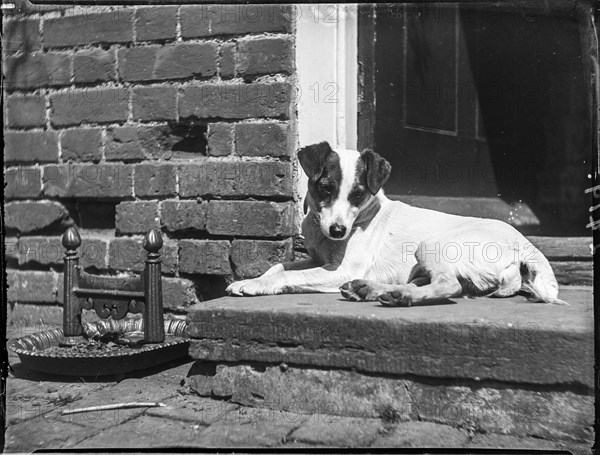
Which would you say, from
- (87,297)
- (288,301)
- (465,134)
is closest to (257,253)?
(288,301)

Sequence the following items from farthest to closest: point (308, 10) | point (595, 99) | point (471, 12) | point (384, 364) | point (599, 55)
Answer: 1. point (471, 12)
2. point (308, 10)
3. point (599, 55)
4. point (595, 99)
5. point (384, 364)

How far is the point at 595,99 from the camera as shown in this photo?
2.83 meters

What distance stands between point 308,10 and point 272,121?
65cm

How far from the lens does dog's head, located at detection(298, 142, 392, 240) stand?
3148 millimetres

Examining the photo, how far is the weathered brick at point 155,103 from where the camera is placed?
12.5 ft

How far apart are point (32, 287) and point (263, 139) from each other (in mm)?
1935

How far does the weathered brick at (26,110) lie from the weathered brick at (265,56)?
4.80ft

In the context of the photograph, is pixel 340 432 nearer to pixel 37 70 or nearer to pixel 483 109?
pixel 483 109

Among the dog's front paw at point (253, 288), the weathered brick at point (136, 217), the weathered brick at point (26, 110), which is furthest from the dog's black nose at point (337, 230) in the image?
the weathered brick at point (26, 110)

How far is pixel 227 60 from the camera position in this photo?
3.66 metres

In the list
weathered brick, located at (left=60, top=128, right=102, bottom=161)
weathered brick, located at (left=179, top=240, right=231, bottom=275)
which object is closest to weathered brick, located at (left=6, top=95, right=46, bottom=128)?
weathered brick, located at (left=60, top=128, right=102, bottom=161)

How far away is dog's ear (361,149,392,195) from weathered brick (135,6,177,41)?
4.80 feet

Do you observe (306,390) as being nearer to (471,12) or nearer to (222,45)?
(222,45)

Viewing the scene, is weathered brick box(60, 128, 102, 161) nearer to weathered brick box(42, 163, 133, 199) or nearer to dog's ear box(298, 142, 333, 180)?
weathered brick box(42, 163, 133, 199)
